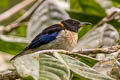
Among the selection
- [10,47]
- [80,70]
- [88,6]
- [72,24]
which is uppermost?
[88,6]

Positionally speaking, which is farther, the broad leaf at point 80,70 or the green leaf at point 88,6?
the green leaf at point 88,6

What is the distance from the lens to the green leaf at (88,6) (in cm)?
449

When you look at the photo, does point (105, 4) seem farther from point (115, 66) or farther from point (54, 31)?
point (115, 66)

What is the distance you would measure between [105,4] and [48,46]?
1899mm

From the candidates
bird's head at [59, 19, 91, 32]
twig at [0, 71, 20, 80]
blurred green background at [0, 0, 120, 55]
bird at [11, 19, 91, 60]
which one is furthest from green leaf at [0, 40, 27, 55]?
twig at [0, 71, 20, 80]

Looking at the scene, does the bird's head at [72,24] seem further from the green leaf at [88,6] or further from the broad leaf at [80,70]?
the broad leaf at [80,70]

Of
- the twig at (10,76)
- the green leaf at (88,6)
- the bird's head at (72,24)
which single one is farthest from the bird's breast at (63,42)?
the twig at (10,76)

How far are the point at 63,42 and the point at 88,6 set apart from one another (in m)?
1.12

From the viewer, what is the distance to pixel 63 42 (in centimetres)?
366

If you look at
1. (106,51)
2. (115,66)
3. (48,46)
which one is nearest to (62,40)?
(48,46)

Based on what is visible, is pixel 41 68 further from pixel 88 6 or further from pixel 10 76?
pixel 88 6

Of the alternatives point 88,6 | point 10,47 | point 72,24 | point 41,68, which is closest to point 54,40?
point 10,47

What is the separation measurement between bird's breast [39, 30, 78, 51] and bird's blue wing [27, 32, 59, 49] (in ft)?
0.14

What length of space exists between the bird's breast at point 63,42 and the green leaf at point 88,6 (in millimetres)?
811
